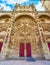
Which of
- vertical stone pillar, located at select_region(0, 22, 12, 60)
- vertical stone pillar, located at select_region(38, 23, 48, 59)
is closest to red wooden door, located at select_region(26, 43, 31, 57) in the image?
vertical stone pillar, located at select_region(38, 23, 48, 59)

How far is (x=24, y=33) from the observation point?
29.5 feet

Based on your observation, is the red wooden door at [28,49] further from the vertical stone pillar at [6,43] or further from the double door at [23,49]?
the vertical stone pillar at [6,43]

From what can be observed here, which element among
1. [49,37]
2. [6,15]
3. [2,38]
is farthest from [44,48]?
[6,15]

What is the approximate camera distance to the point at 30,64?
560 cm

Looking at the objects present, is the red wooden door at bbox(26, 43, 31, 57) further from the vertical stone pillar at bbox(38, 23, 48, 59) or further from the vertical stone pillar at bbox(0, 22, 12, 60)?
the vertical stone pillar at bbox(0, 22, 12, 60)

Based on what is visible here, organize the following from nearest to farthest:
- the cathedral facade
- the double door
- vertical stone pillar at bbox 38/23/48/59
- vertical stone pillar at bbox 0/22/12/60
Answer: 1. vertical stone pillar at bbox 0/22/12/60
2. vertical stone pillar at bbox 38/23/48/59
3. the cathedral facade
4. the double door

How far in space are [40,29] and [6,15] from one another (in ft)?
11.7

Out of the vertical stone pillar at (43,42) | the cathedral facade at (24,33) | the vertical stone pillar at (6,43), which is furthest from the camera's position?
the cathedral facade at (24,33)

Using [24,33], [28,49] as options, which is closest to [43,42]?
[28,49]

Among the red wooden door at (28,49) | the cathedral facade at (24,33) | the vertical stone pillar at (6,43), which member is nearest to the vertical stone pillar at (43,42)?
the cathedral facade at (24,33)

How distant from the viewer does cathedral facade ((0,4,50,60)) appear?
7.48m

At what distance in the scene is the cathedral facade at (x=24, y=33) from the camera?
7.48 m

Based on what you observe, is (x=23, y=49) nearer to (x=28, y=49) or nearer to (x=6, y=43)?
(x=28, y=49)

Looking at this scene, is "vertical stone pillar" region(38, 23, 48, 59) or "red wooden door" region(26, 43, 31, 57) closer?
"vertical stone pillar" region(38, 23, 48, 59)
